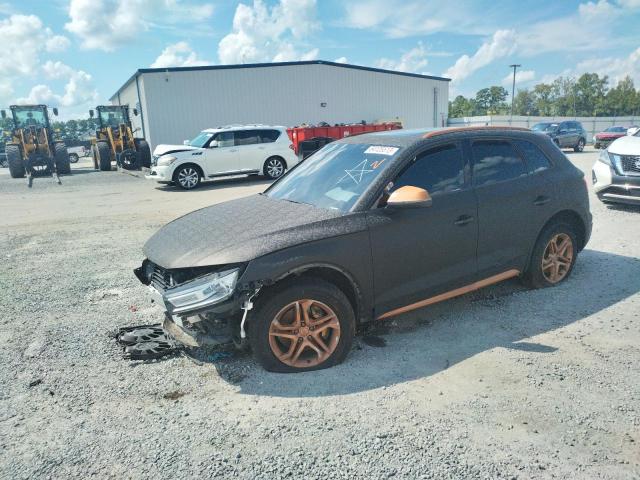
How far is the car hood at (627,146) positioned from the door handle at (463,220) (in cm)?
578

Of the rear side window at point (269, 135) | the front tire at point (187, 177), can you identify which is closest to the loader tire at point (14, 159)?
the front tire at point (187, 177)

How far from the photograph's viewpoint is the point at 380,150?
4.03 meters

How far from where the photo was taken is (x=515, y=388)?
3158mm

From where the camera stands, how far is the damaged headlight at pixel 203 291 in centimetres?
309

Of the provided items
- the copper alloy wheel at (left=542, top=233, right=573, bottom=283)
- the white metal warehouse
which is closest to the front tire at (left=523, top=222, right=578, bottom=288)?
the copper alloy wheel at (left=542, top=233, right=573, bottom=283)

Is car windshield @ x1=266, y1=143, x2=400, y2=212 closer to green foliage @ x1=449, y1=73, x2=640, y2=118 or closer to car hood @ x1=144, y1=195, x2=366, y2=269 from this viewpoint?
car hood @ x1=144, y1=195, x2=366, y2=269

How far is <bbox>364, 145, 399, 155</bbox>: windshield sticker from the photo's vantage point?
3905 millimetres

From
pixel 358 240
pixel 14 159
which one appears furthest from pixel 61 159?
pixel 358 240

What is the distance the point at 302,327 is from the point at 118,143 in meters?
23.1

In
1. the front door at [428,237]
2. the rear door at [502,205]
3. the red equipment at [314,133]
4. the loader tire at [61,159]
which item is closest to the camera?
the front door at [428,237]

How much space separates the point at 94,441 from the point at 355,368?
176 cm

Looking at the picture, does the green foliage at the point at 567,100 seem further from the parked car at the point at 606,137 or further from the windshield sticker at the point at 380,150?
the windshield sticker at the point at 380,150

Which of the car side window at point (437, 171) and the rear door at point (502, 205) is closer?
the car side window at point (437, 171)

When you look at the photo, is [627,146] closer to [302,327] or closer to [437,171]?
Result: [437,171]
